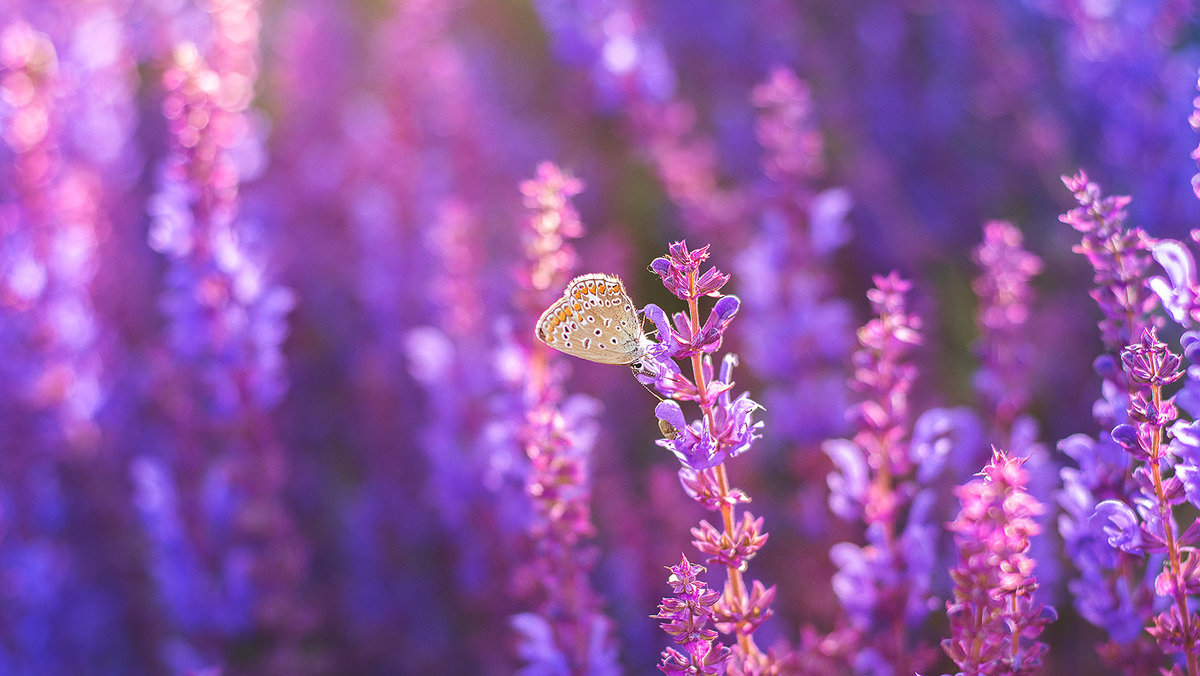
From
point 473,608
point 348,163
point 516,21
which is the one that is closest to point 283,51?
point 348,163

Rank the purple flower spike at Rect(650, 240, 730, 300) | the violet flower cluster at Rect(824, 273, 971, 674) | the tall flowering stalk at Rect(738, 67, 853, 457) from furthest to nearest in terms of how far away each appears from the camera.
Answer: the tall flowering stalk at Rect(738, 67, 853, 457) < the violet flower cluster at Rect(824, 273, 971, 674) < the purple flower spike at Rect(650, 240, 730, 300)

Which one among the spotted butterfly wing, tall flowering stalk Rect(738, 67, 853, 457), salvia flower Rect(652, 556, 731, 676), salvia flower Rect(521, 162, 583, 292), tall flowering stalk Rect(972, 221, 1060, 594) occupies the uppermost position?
tall flowering stalk Rect(738, 67, 853, 457)

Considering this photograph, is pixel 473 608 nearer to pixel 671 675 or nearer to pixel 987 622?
pixel 671 675

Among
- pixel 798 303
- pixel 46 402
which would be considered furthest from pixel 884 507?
pixel 46 402

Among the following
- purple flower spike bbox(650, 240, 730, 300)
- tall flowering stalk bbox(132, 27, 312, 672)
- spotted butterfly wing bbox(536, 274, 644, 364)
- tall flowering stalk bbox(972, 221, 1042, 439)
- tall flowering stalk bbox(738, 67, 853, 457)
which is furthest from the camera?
tall flowering stalk bbox(738, 67, 853, 457)

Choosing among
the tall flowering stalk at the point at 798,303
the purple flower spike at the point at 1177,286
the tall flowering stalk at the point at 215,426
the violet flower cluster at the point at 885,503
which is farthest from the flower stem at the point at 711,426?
the tall flowering stalk at the point at 215,426

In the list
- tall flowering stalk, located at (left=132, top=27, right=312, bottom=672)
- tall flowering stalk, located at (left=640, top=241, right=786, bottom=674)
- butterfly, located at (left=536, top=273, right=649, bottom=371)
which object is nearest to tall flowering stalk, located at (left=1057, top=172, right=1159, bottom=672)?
tall flowering stalk, located at (left=640, top=241, right=786, bottom=674)

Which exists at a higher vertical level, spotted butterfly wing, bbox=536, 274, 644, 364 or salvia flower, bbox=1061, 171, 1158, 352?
spotted butterfly wing, bbox=536, 274, 644, 364

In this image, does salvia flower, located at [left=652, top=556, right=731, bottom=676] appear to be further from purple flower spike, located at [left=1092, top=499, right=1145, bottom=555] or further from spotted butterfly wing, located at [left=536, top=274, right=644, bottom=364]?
purple flower spike, located at [left=1092, top=499, right=1145, bottom=555]

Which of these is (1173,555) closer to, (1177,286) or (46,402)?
(1177,286)
